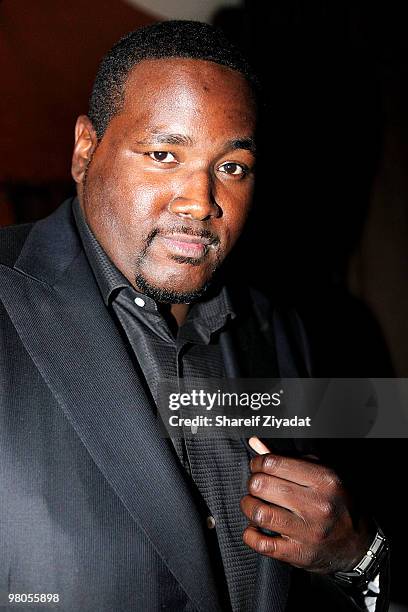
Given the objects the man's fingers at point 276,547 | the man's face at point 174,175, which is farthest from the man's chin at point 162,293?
the man's fingers at point 276,547

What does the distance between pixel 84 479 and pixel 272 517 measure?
0.32m

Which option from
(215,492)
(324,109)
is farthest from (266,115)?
(215,492)

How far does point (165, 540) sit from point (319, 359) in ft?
2.64

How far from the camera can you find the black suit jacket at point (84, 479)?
85cm

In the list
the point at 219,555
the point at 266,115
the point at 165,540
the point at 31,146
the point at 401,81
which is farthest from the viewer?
the point at 401,81

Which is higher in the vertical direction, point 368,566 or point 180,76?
point 180,76

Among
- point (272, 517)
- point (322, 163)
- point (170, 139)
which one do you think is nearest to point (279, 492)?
point (272, 517)

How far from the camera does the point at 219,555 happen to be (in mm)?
1008

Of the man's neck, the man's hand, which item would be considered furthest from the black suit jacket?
the man's neck

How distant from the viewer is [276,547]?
3.14ft

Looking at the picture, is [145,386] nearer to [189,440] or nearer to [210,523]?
[189,440]

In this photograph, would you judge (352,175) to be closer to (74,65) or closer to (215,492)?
(74,65)

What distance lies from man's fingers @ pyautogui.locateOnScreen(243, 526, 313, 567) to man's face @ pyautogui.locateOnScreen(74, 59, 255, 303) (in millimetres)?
436

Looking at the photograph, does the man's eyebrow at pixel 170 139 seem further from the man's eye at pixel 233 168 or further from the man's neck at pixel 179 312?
the man's neck at pixel 179 312
